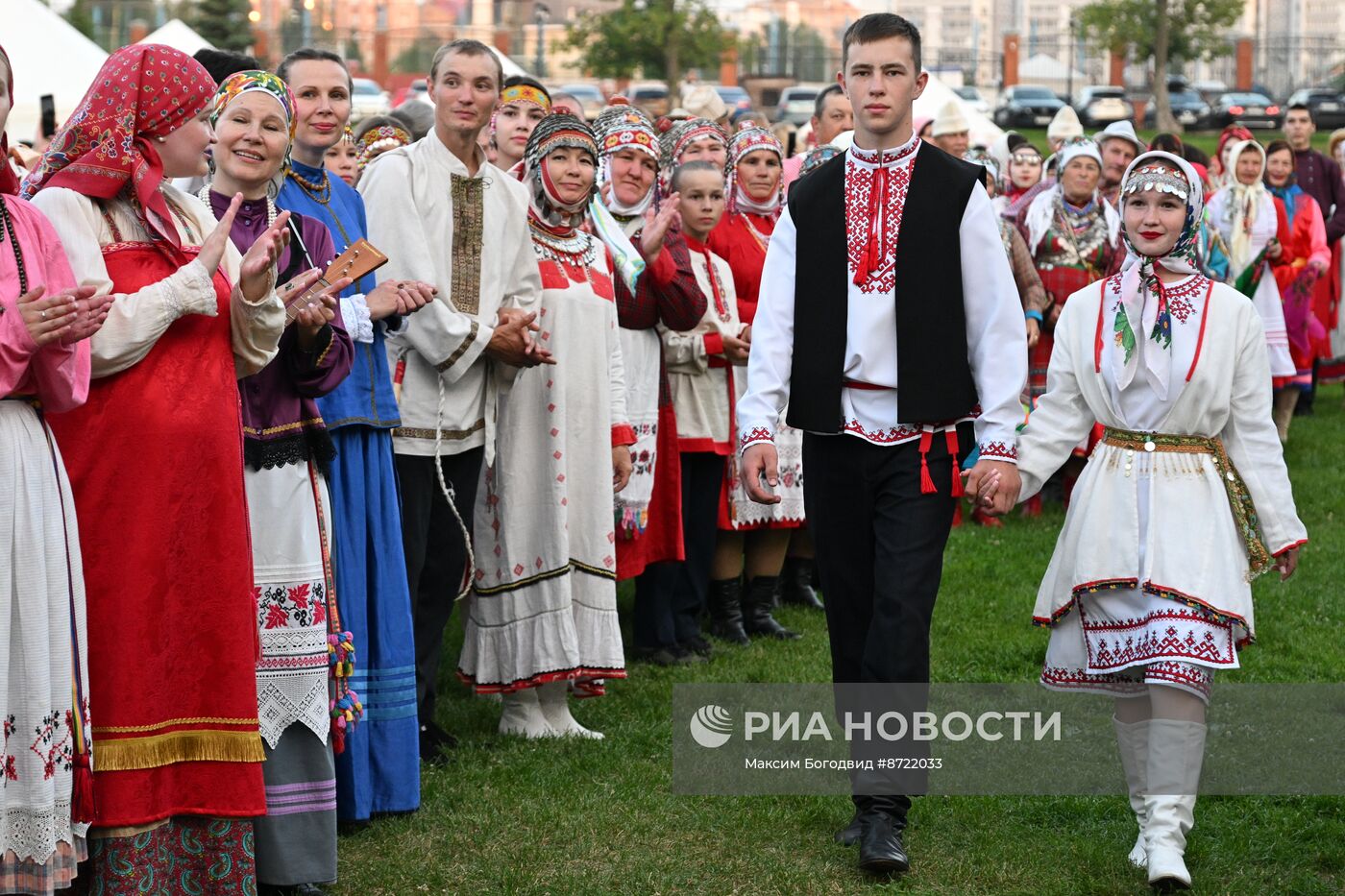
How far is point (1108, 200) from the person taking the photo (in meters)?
11.4

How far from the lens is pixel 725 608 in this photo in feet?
26.3

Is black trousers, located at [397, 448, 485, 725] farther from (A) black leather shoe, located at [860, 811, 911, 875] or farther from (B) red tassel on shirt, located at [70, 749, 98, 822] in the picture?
(B) red tassel on shirt, located at [70, 749, 98, 822]

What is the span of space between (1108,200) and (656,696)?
6041 millimetres

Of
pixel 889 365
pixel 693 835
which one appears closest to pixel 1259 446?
pixel 889 365

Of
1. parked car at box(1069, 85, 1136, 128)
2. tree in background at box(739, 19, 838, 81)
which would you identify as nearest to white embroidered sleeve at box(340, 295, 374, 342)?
parked car at box(1069, 85, 1136, 128)

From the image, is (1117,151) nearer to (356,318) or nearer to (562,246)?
(562,246)

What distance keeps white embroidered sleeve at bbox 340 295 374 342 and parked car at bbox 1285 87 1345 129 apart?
4627 cm

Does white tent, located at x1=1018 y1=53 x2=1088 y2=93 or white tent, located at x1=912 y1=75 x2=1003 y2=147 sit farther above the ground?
white tent, located at x1=1018 y1=53 x2=1088 y2=93

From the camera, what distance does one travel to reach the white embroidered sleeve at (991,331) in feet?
15.9

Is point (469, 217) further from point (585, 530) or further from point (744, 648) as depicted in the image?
point (744, 648)

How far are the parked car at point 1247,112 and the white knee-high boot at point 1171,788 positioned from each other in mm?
47682

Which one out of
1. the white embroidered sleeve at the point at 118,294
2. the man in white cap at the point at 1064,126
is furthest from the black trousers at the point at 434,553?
the man in white cap at the point at 1064,126

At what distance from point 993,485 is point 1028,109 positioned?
50.2m

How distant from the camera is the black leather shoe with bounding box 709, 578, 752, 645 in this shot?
26.1 ft
